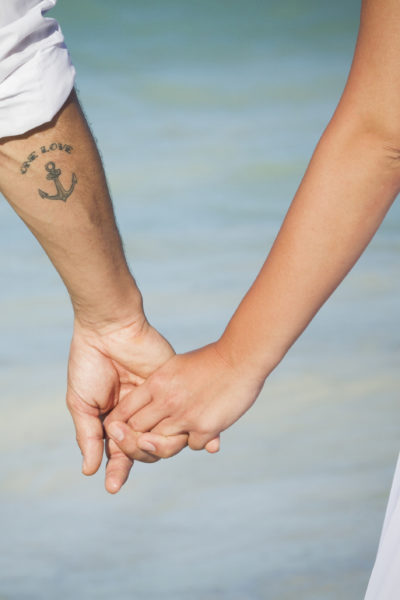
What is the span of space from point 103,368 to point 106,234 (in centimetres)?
29

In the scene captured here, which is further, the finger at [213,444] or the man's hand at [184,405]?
the finger at [213,444]

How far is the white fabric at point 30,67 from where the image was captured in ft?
4.39

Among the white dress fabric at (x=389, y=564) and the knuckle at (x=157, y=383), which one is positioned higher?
the knuckle at (x=157, y=383)

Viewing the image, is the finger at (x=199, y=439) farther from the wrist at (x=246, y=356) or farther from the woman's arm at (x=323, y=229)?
the wrist at (x=246, y=356)

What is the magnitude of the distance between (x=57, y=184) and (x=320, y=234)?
45 cm

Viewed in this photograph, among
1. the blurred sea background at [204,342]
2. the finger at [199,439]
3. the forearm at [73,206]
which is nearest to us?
the forearm at [73,206]

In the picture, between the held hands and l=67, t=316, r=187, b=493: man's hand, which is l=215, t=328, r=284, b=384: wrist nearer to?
the held hands

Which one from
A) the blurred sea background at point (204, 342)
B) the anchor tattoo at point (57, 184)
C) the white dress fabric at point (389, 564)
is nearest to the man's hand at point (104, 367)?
the anchor tattoo at point (57, 184)

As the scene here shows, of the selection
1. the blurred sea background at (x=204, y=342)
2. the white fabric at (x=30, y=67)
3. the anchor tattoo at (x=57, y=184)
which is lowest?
the blurred sea background at (x=204, y=342)

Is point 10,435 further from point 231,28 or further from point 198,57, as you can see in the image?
point 231,28

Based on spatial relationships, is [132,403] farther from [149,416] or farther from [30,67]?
[30,67]

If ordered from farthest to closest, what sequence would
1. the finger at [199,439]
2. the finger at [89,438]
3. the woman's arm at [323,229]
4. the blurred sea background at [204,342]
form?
the blurred sea background at [204,342]
the finger at [89,438]
the finger at [199,439]
the woman's arm at [323,229]

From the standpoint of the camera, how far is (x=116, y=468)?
1.76 metres

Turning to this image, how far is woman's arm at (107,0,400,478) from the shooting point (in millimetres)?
1130
